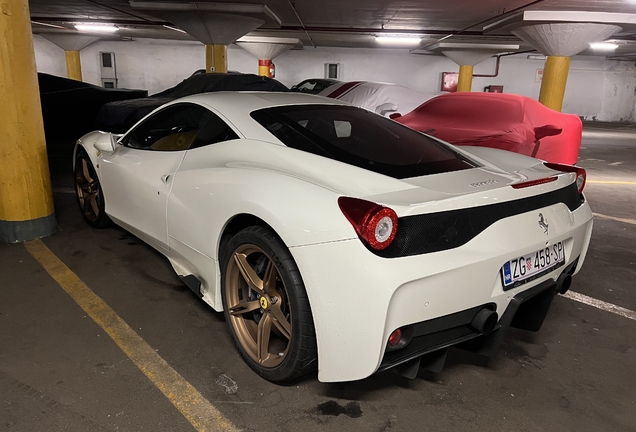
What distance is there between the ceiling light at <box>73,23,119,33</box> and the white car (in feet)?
52.9

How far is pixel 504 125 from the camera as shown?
5.52m

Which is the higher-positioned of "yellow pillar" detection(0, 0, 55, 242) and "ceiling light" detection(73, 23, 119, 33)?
"ceiling light" detection(73, 23, 119, 33)

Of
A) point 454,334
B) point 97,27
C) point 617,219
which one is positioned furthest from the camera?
point 97,27

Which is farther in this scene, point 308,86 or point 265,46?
point 265,46

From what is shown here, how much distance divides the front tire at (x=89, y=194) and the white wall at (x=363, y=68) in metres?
19.4

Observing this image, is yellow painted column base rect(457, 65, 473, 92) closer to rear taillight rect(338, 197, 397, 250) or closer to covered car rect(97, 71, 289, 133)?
covered car rect(97, 71, 289, 133)

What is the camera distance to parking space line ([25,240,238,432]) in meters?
1.99

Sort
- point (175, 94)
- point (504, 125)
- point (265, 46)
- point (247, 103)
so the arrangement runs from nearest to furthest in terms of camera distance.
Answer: point (247, 103) → point (504, 125) → point (175, 94) → point (265, 46)

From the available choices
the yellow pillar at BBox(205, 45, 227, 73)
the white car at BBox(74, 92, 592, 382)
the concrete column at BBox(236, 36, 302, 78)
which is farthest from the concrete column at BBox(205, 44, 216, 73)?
the white car at BBox(74, 92, 592, 382)

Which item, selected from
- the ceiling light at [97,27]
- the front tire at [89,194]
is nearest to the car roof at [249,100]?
the front tire at [89,194]

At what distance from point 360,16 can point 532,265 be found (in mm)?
11139

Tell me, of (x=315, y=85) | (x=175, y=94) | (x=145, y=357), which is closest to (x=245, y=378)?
(x=145, y=357)

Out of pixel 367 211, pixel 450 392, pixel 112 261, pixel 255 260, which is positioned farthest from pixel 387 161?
pixel 112 261

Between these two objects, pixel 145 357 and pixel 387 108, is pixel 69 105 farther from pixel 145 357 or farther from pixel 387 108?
pixel 145 357
